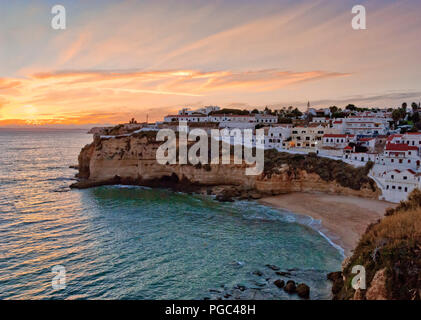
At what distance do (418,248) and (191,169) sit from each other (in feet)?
132

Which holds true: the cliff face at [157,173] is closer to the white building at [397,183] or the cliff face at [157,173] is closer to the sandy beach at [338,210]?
the sandy beach at [338,210]

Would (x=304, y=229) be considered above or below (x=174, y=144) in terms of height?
below

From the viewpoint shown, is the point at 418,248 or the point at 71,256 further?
the point at 71,256

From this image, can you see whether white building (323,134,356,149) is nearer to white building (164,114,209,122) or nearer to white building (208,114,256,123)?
white building (208,114,256,123)

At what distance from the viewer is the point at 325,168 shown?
4094 centimetres

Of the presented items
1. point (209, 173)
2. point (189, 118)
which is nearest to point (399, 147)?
point (209, 173)

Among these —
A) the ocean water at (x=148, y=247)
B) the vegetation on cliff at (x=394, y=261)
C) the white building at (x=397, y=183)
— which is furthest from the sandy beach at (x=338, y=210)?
the vegetation on cliff at (x=394, y=261)

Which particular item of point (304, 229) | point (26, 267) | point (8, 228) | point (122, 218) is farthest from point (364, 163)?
point (8, 228)

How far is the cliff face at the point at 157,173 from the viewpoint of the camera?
41531mm

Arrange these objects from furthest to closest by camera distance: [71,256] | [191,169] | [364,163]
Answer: [191,169] → [364,163] → [71,256]

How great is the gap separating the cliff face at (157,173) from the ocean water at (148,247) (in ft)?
21.8

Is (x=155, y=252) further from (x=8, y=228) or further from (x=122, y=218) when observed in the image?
(x=8, y=228)

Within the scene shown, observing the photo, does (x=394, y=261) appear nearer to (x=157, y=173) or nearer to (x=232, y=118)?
(x=157, y=173)

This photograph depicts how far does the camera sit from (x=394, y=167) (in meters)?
36.5
